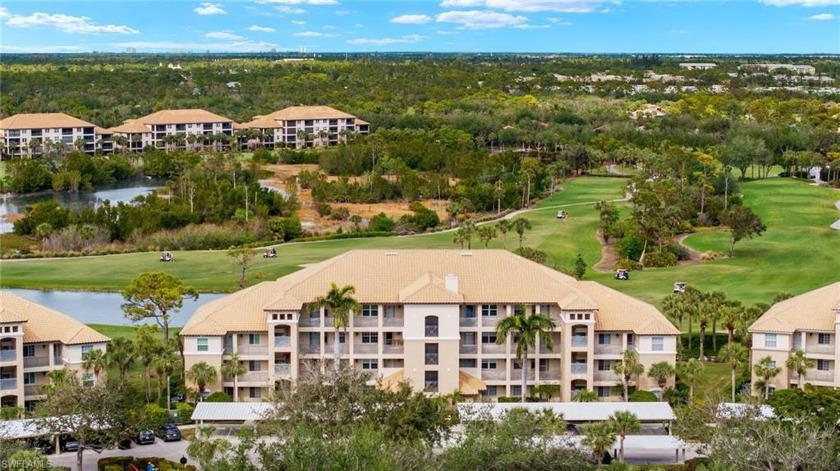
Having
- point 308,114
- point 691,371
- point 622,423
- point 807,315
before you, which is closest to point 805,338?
point 807,315

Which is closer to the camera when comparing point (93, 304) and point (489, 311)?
point (489, 311)

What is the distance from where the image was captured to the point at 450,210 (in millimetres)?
114812

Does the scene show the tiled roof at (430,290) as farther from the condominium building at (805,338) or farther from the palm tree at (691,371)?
the condominium building at (805,338)

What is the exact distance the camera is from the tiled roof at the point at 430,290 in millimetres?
56250

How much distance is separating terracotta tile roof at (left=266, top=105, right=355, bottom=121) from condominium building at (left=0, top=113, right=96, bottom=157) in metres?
30.3

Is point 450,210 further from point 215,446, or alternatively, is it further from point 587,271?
point 215,446

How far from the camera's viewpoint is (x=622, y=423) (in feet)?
150

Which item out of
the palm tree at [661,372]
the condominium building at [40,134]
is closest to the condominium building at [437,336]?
the palm tree at [661,372]

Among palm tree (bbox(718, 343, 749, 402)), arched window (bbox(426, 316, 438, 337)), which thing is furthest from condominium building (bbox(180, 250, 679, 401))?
palm tree (bbox(718, 343, 749, 402))

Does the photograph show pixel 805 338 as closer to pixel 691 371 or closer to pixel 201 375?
pixel 691 371

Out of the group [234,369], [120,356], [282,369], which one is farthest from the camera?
[282,369]

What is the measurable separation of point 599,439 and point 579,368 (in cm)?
1204

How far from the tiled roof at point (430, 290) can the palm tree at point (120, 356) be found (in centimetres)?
268

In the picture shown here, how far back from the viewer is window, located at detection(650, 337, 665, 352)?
56375mm
